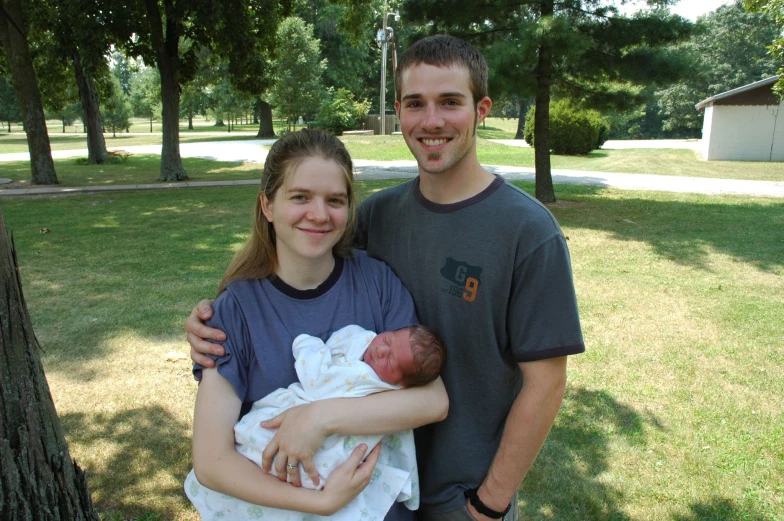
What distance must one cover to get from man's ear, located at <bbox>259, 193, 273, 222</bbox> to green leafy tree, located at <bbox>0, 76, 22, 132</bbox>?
62.2m

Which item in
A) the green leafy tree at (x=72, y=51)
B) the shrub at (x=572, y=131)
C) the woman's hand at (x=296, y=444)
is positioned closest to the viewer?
the woman's hand at (x=296, y=444)

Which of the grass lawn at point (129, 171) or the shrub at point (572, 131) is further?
the shrub at point (572, 131)

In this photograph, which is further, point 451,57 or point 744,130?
point 744,130

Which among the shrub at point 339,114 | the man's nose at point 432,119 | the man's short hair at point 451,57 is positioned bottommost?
the man's nose at point 432,119

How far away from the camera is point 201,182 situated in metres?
15.8

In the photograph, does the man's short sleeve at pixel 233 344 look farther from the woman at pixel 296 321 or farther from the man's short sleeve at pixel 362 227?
the man's short sleeve at pixel 362 227

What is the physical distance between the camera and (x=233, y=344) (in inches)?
65.7

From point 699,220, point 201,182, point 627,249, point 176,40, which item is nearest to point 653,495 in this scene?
point 627,249

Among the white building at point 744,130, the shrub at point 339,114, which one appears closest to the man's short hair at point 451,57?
the white building at point 744,130

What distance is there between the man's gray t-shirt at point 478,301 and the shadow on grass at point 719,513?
6.43 feet

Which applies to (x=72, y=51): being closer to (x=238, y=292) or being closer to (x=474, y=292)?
(x=238, y=292)

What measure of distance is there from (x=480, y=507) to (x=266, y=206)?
1135 mm

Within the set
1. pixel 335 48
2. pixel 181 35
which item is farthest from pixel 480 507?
pixel 335 48

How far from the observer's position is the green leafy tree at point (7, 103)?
54.4 m
